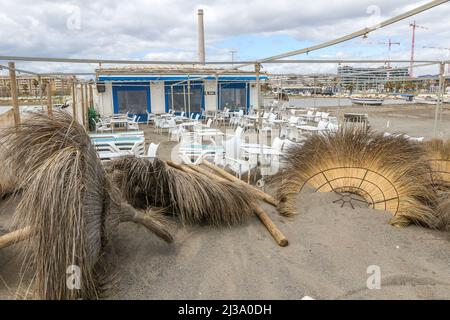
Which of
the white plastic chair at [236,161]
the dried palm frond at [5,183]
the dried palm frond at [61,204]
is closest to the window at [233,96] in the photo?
the white plastic chair at [236,161]

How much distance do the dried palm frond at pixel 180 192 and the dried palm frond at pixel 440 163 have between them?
82.2 inches

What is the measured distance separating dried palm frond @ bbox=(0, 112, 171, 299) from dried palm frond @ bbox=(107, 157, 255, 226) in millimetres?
673

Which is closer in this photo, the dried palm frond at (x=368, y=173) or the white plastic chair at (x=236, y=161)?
the dried palm frond at (x=368, y=173)

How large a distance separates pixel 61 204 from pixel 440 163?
12.9ft

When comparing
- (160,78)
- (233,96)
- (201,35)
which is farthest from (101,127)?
Answer: (201,35)

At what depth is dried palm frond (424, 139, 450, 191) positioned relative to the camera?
3627 mm

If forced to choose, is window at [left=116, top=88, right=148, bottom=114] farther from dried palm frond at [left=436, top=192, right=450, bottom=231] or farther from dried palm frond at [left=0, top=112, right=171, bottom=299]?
dried palm frond at [left=436, top=192, right=450, bottom=231]

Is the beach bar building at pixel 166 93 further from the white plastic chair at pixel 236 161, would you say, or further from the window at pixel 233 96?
the white plastic chair at pixel 236 161

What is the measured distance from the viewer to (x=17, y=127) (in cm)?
233

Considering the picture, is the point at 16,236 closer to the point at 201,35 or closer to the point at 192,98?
the point at 192,98

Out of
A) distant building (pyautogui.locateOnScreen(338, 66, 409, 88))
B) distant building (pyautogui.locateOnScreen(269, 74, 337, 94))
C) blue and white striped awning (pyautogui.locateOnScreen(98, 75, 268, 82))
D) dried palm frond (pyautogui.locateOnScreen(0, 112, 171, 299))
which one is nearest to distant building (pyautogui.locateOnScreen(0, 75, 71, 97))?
blue and white striped awning (pyautogui.locateOnScreen(98, 75, 268, 82))

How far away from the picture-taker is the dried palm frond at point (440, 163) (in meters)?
3.63

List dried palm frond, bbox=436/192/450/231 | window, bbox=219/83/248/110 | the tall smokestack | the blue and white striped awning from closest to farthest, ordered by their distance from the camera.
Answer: dried palm frond, bbox=436/192/450/231
the blue and white striped awning
window, bbox=219/83/248/110
the tall smokestack

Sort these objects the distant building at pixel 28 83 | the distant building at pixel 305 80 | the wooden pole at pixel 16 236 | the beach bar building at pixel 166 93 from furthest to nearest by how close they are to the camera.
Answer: the beach bar building at pixel 166 93 < the distant building at pixel 305 80 < the distant building at pixel 28 83 < the wooden pole at pixel 16 236
